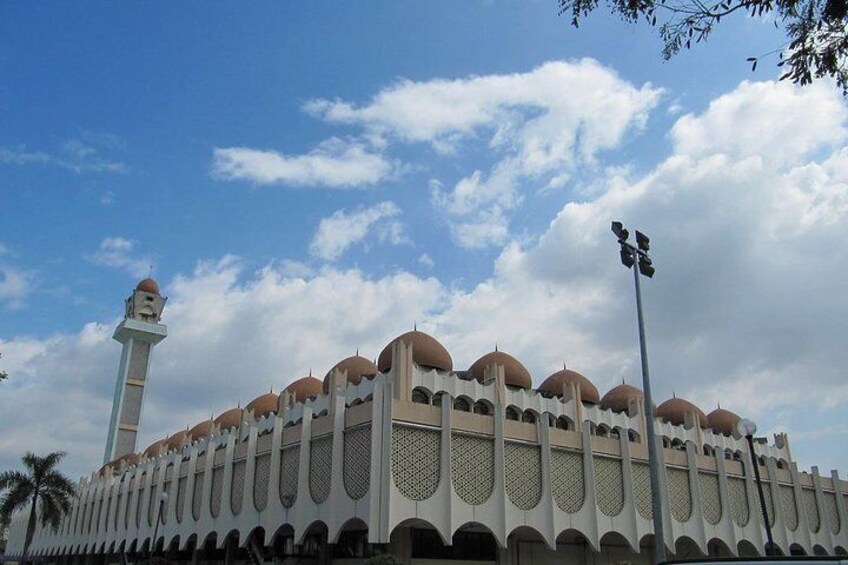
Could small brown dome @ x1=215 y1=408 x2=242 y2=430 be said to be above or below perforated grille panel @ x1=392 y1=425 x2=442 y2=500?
above

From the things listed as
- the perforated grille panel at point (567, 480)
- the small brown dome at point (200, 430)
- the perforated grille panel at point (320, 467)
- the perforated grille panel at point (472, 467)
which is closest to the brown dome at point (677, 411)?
the perforated grille panel at point (567, 480)

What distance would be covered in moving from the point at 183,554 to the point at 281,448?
17.8 m

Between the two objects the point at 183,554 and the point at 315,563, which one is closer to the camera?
the point at 315,563

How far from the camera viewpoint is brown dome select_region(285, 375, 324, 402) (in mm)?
41594

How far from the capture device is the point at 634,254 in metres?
16.6

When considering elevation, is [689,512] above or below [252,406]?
below

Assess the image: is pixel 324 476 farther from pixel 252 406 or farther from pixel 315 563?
pixel 252 406

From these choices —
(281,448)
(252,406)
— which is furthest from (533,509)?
(252,406)

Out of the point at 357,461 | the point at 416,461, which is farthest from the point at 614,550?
the point at 357,461

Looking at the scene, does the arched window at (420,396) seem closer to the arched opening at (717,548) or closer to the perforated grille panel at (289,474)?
the perforated grille panel at (289,474)

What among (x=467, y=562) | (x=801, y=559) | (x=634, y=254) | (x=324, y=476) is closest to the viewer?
(x=801, y=559)

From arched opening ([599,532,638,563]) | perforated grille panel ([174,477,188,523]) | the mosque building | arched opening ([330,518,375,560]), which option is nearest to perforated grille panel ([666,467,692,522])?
the mosque building

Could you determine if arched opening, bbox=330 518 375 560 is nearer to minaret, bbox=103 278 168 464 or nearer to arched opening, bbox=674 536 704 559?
arched opening, bbox=674 536 704 559

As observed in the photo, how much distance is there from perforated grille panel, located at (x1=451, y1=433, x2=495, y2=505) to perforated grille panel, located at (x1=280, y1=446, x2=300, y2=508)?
6731 millimetres
